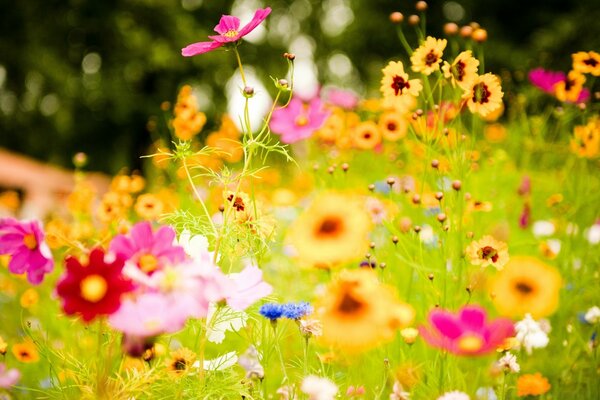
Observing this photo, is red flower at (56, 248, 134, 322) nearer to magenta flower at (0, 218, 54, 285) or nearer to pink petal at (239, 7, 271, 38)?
magenta flower at (0, 218, 54, 285)

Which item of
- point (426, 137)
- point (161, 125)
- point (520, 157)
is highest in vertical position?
point (426, 137)

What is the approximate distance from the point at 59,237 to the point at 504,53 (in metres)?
7.69

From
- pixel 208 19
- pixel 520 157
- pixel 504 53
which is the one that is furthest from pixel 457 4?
pixel 520 157

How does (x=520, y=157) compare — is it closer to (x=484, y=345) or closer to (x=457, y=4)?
(x=484, y=345)

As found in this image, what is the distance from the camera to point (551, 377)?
154 centimetres

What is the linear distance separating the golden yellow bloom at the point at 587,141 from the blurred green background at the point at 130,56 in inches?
223

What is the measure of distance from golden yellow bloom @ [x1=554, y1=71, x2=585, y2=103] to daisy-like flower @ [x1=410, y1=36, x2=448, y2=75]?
70 cm

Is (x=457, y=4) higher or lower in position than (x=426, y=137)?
higher

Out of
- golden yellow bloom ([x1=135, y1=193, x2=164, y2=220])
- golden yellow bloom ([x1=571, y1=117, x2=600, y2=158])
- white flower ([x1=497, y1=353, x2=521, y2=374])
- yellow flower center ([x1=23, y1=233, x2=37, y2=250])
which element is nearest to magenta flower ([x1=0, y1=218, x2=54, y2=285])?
yellow flower center ([x1=23, y1=233, x2=37, y2=250])

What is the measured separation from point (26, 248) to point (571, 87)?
1.74 metres

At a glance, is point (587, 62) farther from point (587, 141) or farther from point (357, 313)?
point (357, 313)

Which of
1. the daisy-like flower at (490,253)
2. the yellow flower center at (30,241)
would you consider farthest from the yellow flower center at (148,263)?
the daisy-like flower at (490,253)

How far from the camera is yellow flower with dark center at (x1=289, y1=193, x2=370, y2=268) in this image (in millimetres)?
744

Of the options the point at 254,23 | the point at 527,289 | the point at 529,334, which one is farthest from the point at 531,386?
the point at 254,23
